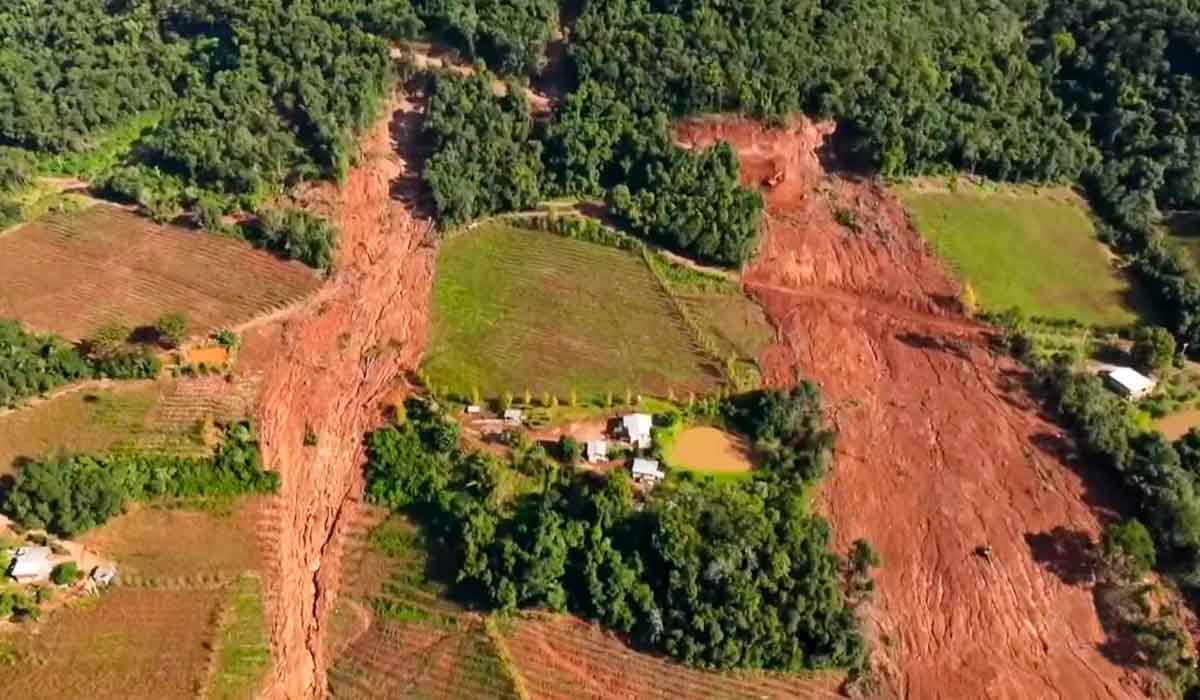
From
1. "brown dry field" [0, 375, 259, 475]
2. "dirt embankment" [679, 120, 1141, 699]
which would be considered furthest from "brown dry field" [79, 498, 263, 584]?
"dirt embankment" [679, 120, 1141, 699]

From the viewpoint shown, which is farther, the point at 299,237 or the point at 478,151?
the point at 478,151

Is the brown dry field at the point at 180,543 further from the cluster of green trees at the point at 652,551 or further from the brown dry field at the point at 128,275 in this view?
the brown dry field at the point at 128,275

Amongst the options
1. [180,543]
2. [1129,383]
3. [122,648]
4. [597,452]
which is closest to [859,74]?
[1129,383]

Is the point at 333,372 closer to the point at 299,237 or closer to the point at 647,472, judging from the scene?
the point at 299,237

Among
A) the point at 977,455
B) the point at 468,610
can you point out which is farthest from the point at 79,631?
the point at 977,455

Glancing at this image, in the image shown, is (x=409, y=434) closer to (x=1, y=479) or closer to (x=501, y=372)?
(x=501, y=372)

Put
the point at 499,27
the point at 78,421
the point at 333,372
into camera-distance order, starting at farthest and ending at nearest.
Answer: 1. the point at 499,27
2. the point at 333,372
3. the point at 78,421

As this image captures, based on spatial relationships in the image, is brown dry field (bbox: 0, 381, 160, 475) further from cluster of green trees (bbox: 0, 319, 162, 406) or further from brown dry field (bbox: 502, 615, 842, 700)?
brown dry field (bbox: 502, 615, 842, 700)
